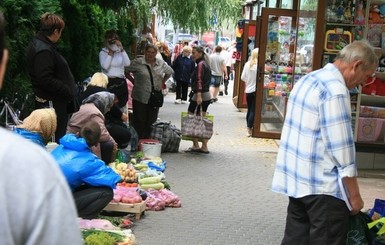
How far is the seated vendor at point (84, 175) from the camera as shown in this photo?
265 inches

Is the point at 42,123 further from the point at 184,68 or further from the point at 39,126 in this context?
the point at 184,68

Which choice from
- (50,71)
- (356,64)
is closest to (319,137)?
(356,64)

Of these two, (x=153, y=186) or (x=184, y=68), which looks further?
(x=184, y=68)

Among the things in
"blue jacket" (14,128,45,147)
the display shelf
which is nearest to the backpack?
the display shelf

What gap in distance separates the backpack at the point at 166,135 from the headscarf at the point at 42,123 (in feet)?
17.3

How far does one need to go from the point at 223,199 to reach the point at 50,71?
2630 millimetres

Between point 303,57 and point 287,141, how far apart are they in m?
8.05

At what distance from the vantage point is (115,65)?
11.9 meters

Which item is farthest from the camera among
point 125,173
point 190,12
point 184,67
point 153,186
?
point 184,67

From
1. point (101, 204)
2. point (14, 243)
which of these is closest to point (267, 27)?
point (101, 204)

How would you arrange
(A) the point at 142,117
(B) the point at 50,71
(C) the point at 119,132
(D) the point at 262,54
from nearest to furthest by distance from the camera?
(B) the point at 50,71 < (C) the point at 119,132 < (A) the point at 142,117 < (D) the point at 262,54

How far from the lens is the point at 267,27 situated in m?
13.8

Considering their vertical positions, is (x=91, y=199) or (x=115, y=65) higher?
(x=115, y=65)

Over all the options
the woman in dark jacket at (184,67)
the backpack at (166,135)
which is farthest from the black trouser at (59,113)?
the woman in dark jacket at (184,67)
